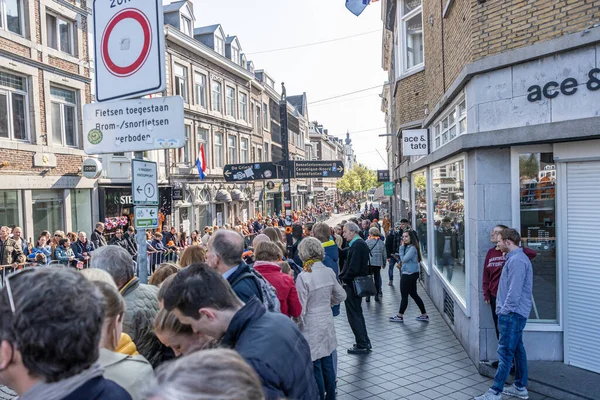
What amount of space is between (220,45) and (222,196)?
9.79m

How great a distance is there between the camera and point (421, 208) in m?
12.2

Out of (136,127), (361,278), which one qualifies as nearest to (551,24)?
(361,278)

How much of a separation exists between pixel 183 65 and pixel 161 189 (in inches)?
277

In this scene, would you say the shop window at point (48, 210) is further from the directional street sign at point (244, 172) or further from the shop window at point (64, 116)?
the directional street sign at point (244, 172)

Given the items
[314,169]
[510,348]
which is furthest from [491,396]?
[314,169]

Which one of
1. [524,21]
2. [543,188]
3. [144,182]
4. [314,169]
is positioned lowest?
[543,188]

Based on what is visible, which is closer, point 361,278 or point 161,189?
point 361,278

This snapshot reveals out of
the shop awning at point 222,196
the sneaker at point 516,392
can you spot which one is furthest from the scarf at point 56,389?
the shop awning at point 222,196

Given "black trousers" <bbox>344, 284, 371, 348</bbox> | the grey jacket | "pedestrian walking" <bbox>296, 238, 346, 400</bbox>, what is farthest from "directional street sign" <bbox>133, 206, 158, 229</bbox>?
the grey jacket

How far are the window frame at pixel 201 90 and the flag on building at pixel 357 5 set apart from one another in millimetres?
17244

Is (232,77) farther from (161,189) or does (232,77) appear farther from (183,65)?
(161,189)

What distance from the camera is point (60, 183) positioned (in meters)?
15.5

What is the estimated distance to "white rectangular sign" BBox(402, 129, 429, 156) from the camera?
995 centimetres

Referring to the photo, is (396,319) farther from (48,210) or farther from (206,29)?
(206,29)
